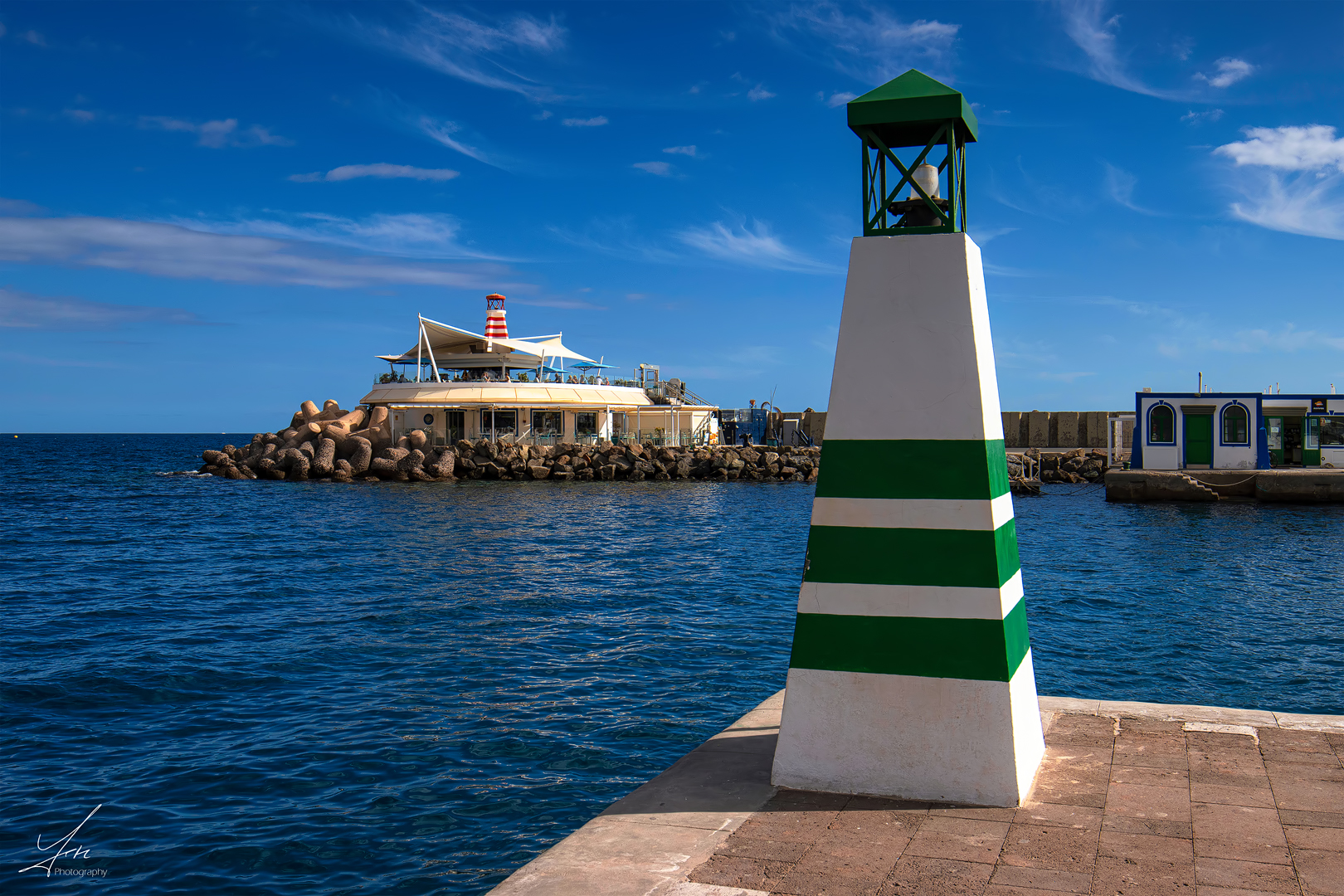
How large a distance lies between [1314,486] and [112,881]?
38747mm

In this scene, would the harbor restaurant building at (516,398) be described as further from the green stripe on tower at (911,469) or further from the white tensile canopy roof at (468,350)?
the green stripe on tower at (911,469)

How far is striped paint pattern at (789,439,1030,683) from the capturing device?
522 cm

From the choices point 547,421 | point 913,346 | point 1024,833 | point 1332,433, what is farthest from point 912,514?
point 547,421

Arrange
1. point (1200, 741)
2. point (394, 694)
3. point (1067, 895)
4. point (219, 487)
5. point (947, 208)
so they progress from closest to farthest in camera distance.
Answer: point (1067, 895) < point (947, 208) < point (1200, 741) < point (394, 694) < point (219, 487)

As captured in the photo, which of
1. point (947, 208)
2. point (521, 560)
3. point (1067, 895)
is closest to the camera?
point (1067, 895)

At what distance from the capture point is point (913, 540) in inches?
212

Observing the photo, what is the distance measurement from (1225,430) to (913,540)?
3654cm

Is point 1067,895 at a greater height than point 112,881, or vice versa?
point 1067,895

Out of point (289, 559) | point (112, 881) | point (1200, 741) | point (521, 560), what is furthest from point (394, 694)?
point (289, 559)

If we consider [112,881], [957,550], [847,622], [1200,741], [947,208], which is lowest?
[112,881]

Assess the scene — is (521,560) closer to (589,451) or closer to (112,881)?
(112,881)

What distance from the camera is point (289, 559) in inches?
847

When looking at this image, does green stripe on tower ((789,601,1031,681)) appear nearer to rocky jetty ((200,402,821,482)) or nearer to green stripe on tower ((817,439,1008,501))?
green stripe on tower ((817,439,1008,501))

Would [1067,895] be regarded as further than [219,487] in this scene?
No
